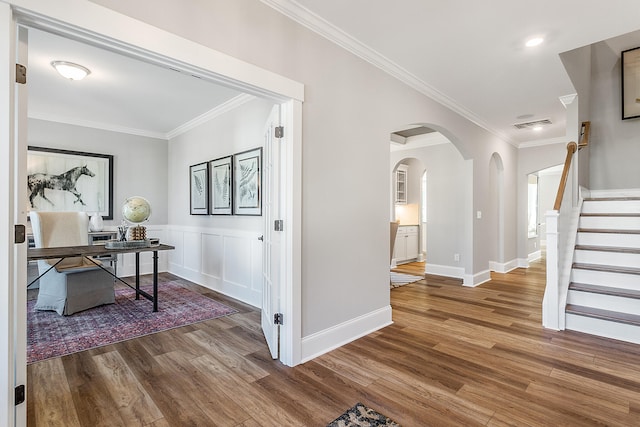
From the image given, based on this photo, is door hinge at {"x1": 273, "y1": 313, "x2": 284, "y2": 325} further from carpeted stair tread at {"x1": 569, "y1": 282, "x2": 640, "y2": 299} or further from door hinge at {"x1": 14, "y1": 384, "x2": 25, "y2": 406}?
carpeted stair tread at {"x1": 569, "y1": 282, "x2": 640, "y2": 299}

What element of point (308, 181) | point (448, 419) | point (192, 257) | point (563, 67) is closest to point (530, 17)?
point (563, 67)

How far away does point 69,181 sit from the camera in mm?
4824

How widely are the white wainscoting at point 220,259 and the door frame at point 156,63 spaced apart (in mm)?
1561

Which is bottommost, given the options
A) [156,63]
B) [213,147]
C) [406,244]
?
[406,244]

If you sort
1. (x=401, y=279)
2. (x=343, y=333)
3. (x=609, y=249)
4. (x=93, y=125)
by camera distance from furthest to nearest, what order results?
(x=401, y=279), (x=93, y=125), (x=609, y=249), (x=343, y=333)

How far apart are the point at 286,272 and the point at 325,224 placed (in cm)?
51

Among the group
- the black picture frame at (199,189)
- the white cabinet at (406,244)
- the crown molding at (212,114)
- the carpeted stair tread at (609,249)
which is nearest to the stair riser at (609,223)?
the carpeted stair tread at (609,249)

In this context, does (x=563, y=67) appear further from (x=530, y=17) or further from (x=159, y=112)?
(x=159, y=112)

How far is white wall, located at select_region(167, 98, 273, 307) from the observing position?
3.82 m

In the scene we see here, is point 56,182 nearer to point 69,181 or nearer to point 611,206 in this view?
point 69,181

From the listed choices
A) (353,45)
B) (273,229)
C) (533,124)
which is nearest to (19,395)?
(273,229)

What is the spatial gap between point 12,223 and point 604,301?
444cm

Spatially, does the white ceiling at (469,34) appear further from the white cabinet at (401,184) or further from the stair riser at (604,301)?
the white cabinet at (401,184)

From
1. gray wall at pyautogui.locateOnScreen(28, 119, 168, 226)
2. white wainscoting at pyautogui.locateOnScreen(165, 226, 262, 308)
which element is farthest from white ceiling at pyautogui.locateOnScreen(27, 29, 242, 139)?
white wainscoting at pyautogui.locateOnScreen(165, 226, 262, 308)
